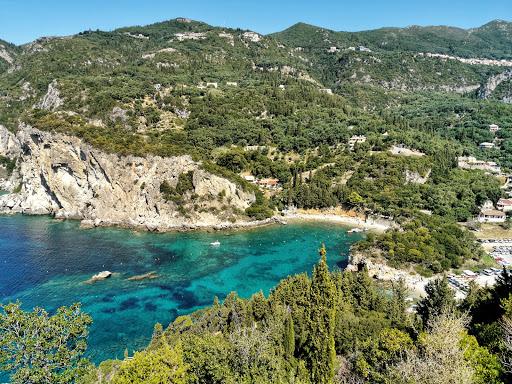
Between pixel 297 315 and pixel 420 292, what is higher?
pixel 297 315

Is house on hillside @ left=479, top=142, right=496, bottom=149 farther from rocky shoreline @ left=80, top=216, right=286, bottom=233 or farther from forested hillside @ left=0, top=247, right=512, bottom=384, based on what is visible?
forested hillside @ left=0, top=247, right=512, bottom=384

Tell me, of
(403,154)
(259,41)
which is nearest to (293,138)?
(403,154)

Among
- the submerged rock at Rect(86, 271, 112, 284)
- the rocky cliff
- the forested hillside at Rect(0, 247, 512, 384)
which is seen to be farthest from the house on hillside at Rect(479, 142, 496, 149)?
the submerged rock at Rect(86, 271, 112, 284)

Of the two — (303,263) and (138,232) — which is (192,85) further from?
(303,263)

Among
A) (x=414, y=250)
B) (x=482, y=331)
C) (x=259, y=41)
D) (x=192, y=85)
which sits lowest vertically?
(x=414, y=250)

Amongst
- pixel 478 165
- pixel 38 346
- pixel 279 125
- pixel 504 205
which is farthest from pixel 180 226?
pixel 478 165

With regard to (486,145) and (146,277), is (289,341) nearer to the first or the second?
(146,277)

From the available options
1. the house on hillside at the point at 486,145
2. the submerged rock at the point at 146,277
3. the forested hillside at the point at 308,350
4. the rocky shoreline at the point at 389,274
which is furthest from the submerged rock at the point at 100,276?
the house on hillside at the point at 486,145
